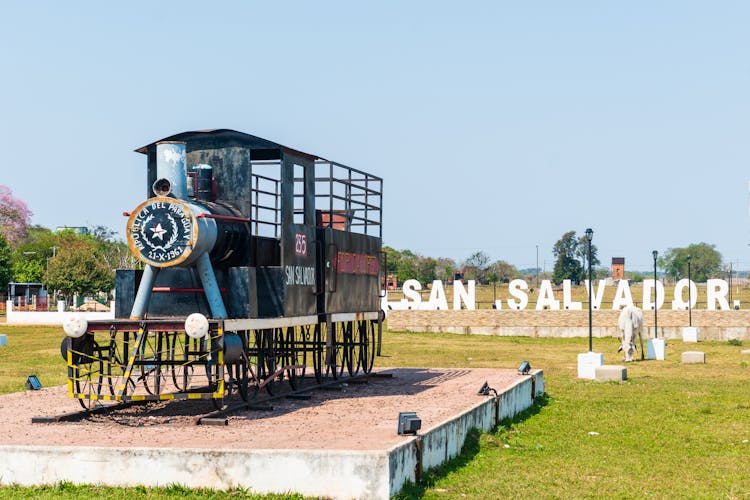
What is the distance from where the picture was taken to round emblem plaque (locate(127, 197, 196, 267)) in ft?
54.0

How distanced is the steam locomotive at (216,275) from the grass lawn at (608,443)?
411cm

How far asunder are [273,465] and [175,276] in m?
6.63

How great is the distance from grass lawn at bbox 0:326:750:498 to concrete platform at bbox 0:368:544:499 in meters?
0.24

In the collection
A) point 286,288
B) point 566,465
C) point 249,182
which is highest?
point 249,182

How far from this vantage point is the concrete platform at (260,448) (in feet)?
38.3

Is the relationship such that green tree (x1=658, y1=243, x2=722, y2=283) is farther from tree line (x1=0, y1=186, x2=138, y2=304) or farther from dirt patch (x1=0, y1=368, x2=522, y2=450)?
dirt patch (x1=0, y1=368, x2=522, y2=450)

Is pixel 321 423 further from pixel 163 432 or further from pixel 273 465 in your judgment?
pixel 273 465

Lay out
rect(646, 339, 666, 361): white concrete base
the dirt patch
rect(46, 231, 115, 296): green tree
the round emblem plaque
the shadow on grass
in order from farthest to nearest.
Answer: rect(46, 231, 115, 296): green tree → rect(646, 339, 666, 361): white concrete base → the round emblem plaque → the dirt patch → the shadow on grass

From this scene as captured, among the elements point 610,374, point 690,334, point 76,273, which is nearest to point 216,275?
point 610,374

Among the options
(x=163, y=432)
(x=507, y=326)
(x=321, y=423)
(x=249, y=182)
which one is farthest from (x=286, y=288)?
(x=507, y=326)

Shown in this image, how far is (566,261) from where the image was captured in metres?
131

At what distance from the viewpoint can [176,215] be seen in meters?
16.6

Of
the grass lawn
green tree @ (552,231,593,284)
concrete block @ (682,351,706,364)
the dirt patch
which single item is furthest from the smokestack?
green tree @ (552,231,593,284)

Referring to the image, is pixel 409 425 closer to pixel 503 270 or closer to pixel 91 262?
pixel 91 262
